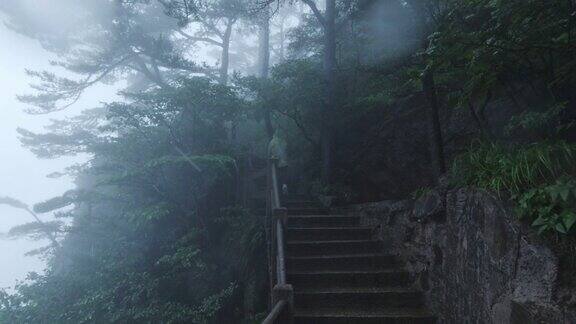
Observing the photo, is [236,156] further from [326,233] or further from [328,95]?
[326,233]

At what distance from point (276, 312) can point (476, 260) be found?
7.22 ft

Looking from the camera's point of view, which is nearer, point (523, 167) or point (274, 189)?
point (523, 167)

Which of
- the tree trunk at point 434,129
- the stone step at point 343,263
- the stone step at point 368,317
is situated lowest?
the stone step at point 368,317

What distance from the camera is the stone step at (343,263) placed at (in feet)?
18.8

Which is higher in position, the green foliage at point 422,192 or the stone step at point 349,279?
the green foliage at point 422,192

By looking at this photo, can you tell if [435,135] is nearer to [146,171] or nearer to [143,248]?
[146,171]

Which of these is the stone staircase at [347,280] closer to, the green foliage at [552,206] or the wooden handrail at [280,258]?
the wooden handrail at [280,258]

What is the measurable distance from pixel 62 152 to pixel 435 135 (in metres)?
20.7

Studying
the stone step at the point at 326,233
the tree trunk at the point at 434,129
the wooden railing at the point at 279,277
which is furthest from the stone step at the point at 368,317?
the tree trunk at the point at 434,129

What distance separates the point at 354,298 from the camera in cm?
505

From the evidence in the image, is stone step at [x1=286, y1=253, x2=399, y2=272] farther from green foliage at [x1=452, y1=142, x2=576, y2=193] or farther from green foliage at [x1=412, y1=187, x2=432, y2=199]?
green foliage at [x1=452, y1=142, x2=576, y2=193]

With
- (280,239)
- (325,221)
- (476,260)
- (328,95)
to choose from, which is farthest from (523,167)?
(328,95)

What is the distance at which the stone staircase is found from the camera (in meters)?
4.71

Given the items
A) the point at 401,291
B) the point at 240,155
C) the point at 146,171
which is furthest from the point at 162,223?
the point at 401,291
